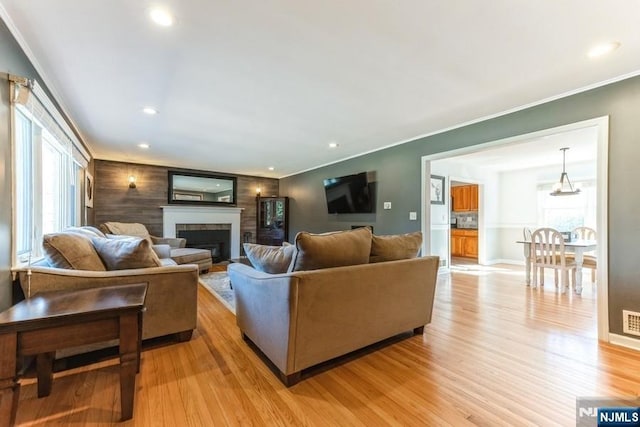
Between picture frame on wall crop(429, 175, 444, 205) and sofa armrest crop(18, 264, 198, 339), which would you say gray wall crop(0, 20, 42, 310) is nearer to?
sofa armrest crop(18, 264, 198, 339)

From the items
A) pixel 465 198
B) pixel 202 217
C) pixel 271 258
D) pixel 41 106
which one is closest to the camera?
pixel 271 258

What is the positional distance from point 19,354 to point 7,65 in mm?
1757

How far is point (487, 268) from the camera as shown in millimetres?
5914

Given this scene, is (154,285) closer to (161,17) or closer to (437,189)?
(161,17)

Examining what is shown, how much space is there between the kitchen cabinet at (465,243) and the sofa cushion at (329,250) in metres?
6.20

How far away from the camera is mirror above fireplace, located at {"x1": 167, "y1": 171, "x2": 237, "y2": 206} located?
20.6 feet

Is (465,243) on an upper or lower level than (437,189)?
lower

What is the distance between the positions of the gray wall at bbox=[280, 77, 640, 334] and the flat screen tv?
49 centimetres

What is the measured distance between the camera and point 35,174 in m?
2.32

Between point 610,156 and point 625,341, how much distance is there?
1553 millimetres

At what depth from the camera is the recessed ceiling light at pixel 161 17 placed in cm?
161

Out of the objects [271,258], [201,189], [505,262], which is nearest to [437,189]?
[505,262]

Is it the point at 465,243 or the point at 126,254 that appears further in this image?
the point at 465,243

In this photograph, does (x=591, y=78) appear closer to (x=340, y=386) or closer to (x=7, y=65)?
(x=340, y=386)
